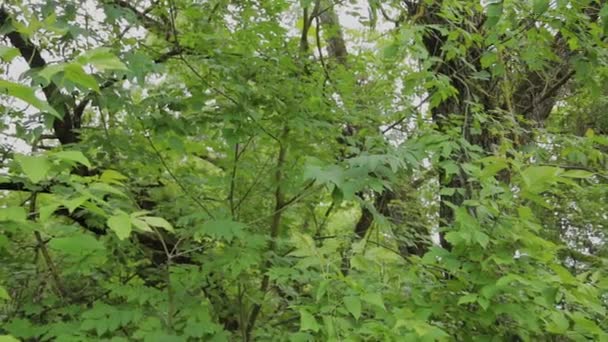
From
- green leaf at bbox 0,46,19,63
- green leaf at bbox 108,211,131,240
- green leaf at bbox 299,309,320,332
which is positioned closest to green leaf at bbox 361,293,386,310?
green leaf at bbox 299,309,320,332

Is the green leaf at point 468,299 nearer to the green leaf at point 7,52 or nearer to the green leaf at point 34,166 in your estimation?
the green leaf at point 34,166

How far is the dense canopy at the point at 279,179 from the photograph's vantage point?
1608 mm

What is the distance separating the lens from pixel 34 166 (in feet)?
3.22

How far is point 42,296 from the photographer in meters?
2.56

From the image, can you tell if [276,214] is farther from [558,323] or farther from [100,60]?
[100,60]

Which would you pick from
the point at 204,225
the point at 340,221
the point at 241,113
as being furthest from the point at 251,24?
the point at 340,221

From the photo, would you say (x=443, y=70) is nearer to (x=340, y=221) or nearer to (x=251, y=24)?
(x=251, y=24)

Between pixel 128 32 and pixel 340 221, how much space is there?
2.53 metres

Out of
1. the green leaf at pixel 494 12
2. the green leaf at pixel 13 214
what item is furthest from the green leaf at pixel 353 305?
the green leaf at pixel 494 12

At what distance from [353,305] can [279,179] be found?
113 centimetres

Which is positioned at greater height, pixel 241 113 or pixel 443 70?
pixel 443 70

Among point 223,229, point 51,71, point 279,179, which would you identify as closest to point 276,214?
point 279,179

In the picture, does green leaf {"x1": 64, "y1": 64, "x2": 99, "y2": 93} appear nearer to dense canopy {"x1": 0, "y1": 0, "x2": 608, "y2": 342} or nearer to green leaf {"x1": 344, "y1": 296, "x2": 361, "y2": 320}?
dense canopy {"x1": 0, "y1": 0, "x2": 608, "y2": 342}

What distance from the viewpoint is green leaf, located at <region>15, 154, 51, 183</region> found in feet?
3.15
